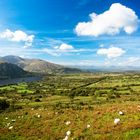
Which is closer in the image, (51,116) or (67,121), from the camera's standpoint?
(67,121)

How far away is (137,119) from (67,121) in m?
9.73

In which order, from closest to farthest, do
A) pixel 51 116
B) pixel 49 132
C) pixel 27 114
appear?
pixel 49 132 < pixel 51 116 < pixel 27 114

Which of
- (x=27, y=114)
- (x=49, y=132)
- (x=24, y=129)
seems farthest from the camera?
(x=27, y=114)

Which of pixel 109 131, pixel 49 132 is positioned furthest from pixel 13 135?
pixel 109 131

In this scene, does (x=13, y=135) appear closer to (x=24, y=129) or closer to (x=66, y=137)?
(x=24, y=129)

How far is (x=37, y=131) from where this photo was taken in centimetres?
3509

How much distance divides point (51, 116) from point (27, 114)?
573 cm

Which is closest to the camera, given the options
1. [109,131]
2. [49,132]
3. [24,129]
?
[109,131]

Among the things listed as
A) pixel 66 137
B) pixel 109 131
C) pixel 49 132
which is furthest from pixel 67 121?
pixel 109 131

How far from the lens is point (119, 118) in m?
32.5

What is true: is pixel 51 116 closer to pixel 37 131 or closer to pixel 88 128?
pixel 37 131

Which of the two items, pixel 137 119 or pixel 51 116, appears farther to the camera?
pixel 51 116

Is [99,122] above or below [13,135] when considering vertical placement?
above

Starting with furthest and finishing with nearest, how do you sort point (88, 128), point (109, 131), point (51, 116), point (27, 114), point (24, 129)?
point (27, 114) < point (51, 116) < point (24, 129) < point (88, 128) < point (109, 131)
